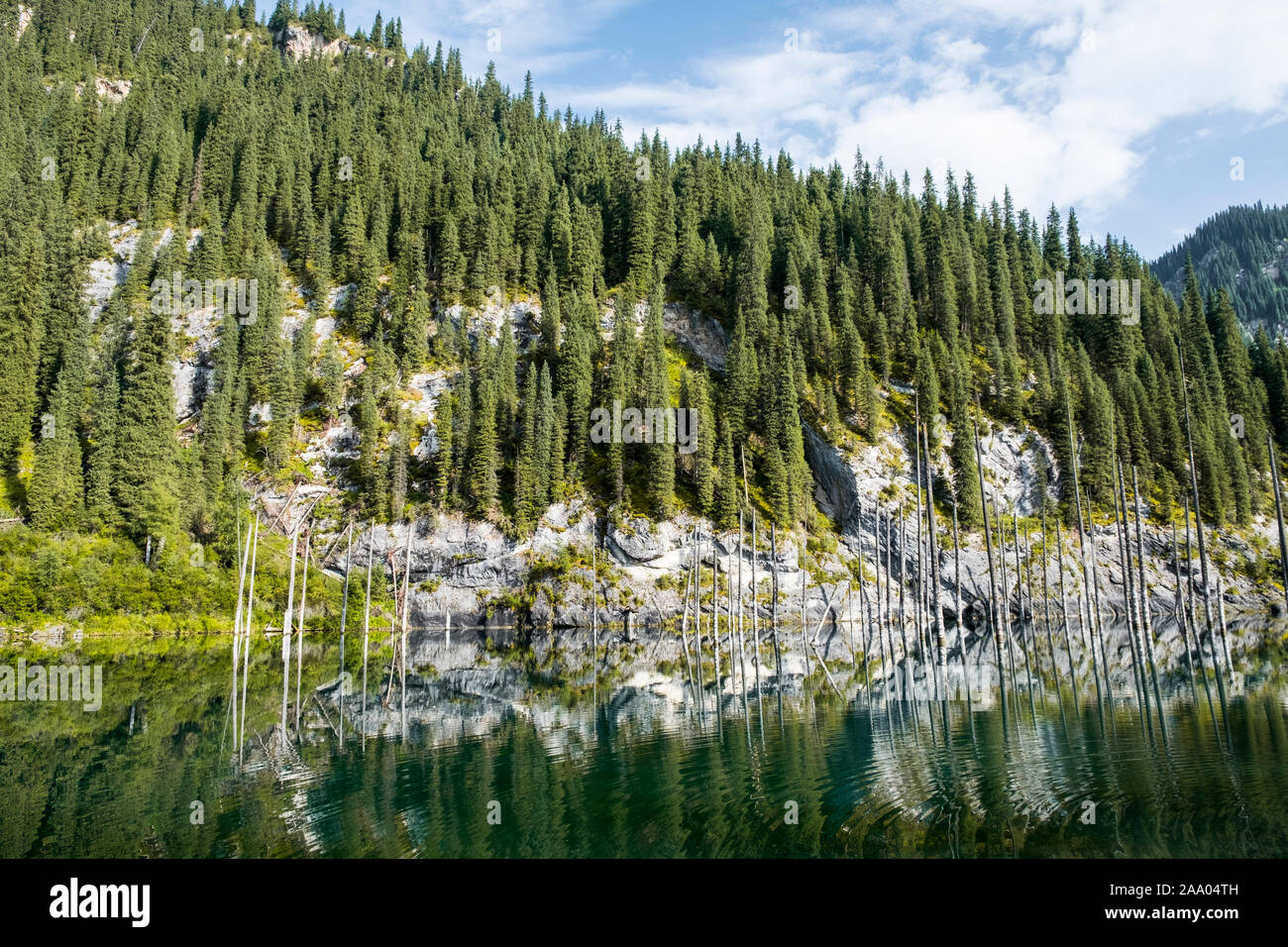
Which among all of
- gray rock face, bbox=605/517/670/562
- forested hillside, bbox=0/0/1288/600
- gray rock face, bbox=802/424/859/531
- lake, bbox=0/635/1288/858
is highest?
forested hillside, bbox=0/0/1288/600

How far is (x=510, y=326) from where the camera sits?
327 feet

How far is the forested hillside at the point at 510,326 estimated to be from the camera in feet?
257

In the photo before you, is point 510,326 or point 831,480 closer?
point 831,480

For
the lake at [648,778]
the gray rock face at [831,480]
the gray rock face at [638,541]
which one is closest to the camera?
the lake at [648,778]

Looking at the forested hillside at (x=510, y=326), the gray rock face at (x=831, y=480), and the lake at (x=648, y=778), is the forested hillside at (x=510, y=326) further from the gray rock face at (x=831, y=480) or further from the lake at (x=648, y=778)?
the lake at (x=648, y=778)

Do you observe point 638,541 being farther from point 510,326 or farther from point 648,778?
point 648,778

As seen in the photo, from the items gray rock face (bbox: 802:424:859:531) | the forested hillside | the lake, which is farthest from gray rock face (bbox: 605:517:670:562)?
the lake

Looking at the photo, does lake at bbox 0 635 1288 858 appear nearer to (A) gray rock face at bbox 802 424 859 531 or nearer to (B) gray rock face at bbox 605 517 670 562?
(B) gray rock face at bbox 605 517 670 562

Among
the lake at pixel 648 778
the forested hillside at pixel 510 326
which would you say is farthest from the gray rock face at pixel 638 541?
→ the lake at pixel 648 778

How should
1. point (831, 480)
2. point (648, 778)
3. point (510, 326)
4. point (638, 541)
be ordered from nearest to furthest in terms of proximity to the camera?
point (648, 778)
point (638, 541)
point (831, 480)
point (510, 326)

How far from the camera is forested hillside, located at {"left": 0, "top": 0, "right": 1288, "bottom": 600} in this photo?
78.4 meters

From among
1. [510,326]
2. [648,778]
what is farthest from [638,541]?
[648,778]

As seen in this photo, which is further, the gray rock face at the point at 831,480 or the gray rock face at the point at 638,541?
the gray rock face at the point at 831,480
